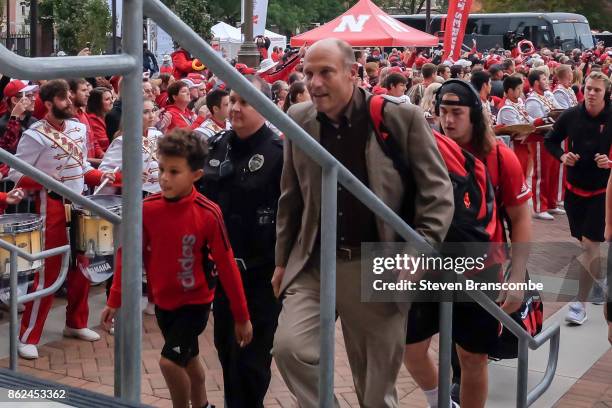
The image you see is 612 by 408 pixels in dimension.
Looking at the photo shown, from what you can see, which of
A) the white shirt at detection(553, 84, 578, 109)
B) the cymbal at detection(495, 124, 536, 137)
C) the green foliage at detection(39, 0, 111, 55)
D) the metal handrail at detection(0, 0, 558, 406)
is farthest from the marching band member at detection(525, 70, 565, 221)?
the green foliage at detection(39, 0, 111, 55)

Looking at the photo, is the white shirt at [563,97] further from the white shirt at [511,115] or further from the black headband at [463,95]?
the black headband at [463,95]

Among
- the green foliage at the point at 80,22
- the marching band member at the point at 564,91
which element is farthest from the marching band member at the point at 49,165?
the green foliage at the point at 80,22

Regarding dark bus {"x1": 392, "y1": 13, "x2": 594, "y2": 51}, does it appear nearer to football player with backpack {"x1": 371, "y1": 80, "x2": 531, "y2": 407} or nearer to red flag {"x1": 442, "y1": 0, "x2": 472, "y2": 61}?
red flag {"x1": 442, "y1": 0, "x2": 472, "y2": 61}

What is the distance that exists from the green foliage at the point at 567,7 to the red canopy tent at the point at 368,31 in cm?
3954

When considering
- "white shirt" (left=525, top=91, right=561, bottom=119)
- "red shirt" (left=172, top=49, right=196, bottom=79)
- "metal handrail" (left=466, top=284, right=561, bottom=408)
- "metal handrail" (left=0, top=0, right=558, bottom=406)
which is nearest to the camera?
"metal handrail" (left=0, top=0, right=558, bottom=406)

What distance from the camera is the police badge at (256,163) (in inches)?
168

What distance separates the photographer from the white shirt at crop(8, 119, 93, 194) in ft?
19.2

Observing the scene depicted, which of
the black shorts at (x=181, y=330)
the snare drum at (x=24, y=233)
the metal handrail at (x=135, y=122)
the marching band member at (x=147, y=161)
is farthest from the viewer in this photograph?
the marching band member at (x=147, y=161)

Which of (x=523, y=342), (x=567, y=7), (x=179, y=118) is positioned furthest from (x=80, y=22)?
(x=567, y=7)

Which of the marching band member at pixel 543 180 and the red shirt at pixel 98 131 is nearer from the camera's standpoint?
the red shirt at pixel 98 131

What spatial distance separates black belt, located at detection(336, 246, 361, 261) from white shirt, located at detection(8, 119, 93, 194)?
112 inches

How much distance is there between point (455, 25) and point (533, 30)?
2271cm

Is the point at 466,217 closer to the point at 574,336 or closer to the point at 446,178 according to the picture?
the point at 446,178

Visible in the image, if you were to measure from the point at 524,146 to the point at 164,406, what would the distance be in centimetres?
760
